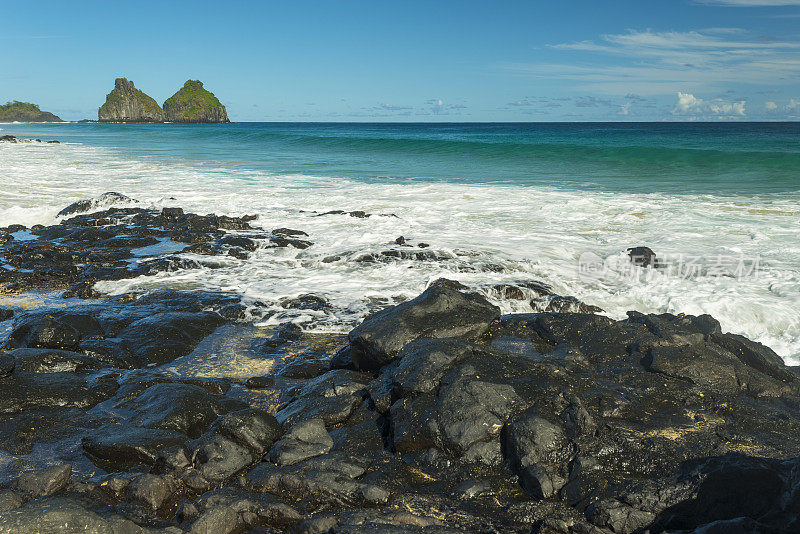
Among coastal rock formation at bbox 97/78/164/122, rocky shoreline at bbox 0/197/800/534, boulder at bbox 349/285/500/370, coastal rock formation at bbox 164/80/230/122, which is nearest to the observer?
rocky shoreline at bbox 0/197/800/534

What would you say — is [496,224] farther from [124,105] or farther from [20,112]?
[20,112]

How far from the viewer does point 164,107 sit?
172 m

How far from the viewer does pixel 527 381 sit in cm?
508

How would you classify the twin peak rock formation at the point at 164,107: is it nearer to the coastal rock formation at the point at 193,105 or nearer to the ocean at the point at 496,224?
the coastal rock formation at the point at 193,105

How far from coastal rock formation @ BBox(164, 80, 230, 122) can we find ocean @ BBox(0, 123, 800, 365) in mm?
151533

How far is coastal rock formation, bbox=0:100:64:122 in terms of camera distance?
16375 cm

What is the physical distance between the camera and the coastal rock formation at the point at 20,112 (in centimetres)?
16375

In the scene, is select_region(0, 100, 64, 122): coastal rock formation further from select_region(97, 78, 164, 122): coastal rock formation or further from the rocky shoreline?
the rocky shoreline

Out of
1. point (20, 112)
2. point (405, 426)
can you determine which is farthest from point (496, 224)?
point (20, 112)

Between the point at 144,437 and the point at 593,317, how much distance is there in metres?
5.06

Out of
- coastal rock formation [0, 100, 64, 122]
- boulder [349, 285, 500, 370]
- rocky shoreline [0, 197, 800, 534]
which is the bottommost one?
rocky shoreline [0, 197, 800, 534]

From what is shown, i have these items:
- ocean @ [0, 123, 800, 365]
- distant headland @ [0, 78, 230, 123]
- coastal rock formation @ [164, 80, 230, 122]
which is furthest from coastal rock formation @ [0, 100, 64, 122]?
ocean @ [0, 123, 800, 365]

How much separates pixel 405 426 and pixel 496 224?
10.6 m

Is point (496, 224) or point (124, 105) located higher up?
point (124, 105)
